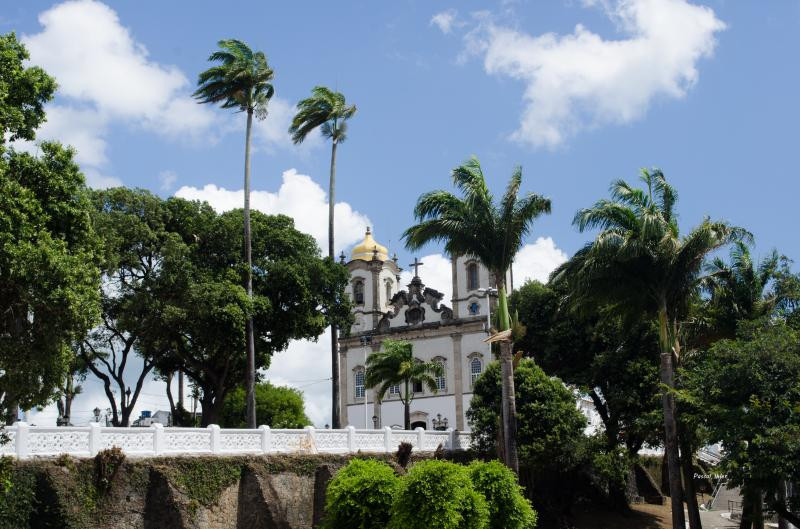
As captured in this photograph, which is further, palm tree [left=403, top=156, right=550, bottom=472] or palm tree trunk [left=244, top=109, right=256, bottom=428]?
palm tree trunk [left=244, top=109, right=256, bottom=428]

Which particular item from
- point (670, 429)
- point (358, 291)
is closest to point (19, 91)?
point (670, 429)

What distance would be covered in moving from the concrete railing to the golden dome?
28.2 meters

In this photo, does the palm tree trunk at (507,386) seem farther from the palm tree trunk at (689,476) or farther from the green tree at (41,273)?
the green tree at (41,273)

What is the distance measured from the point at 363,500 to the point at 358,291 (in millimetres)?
37479

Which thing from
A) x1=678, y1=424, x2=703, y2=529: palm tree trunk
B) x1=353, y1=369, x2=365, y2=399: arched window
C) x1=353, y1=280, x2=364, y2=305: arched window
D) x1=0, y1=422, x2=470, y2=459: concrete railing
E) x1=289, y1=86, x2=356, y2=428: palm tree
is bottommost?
x1=678, y1=424, x2=703, y2=529: palm tree trunk

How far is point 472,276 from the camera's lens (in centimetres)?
5216

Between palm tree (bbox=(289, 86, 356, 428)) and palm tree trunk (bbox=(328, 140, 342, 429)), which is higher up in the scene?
palm tree (bbox=(289, 86, 356, 428))

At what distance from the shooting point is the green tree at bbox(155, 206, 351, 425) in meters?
30.1

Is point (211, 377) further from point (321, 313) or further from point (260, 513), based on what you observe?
point (260, 513)

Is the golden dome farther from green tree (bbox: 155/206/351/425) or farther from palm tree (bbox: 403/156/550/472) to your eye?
palm tree (bbox: 403/156/550/472)

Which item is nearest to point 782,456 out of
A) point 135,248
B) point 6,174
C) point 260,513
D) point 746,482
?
point 746,482

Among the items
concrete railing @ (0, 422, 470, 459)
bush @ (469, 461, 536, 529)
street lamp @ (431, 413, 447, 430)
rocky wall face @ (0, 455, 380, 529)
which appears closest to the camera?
rocky wall face @ (0, 455, 380, 529)

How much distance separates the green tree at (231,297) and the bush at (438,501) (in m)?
13.4

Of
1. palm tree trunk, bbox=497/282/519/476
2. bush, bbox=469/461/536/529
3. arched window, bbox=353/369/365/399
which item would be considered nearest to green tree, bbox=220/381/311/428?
arched window, bbox=353/369/365/399
